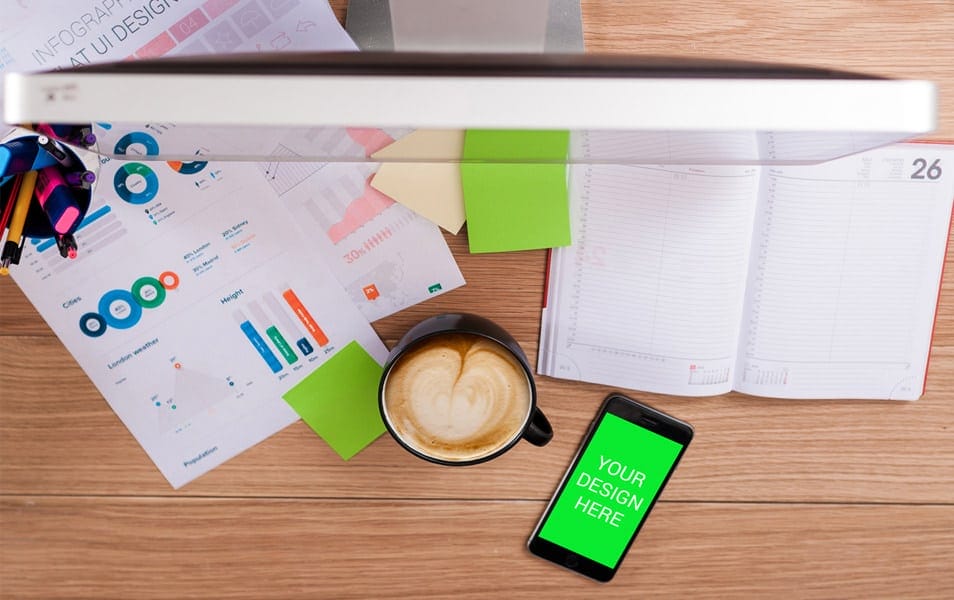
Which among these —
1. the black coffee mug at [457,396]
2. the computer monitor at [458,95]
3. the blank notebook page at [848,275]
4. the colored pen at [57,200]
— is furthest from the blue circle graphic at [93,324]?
the blank notebook page at [848,275]

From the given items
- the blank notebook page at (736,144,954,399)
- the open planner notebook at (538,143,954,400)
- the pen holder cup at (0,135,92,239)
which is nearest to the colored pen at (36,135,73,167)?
the pen holder cup at (0,135,92,239)

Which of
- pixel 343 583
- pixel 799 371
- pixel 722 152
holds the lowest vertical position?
pixel 343 583

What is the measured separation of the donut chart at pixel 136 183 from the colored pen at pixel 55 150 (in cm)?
6

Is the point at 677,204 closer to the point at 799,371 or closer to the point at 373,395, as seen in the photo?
the point at 799,371

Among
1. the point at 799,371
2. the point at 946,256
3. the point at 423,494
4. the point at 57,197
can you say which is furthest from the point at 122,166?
the point at 946,256

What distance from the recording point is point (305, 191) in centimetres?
67

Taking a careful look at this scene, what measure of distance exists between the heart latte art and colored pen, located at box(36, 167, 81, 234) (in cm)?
28

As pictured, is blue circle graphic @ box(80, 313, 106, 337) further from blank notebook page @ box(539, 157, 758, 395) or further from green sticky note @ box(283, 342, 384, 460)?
blank notebook page @ box(539, 157, 758, 395)

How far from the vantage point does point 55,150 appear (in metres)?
0.57

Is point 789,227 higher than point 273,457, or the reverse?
point 789,227

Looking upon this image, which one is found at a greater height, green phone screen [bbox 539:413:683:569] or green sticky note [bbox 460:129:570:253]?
green sticky note [bbox 460:129:570:253]

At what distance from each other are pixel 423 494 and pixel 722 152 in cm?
41

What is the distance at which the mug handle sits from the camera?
0.66 meters

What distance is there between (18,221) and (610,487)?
567mm
